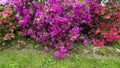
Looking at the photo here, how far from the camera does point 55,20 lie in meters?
5.88

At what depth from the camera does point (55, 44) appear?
6.03 m

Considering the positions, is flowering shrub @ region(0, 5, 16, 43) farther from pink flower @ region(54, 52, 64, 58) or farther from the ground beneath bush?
pink flower @ region(54, 52, 64, 58)

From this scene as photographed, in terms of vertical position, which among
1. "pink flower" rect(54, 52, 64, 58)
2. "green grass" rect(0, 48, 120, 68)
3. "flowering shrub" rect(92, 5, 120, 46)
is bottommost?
"green grass" rect(0, 48, 120, 68)

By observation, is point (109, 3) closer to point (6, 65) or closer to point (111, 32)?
point (111, 32)

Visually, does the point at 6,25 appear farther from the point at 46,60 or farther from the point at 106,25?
the point at 106,25

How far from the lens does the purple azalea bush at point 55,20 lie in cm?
591

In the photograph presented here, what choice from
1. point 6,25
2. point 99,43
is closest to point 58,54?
point 99,43

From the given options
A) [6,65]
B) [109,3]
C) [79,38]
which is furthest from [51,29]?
[109,3]

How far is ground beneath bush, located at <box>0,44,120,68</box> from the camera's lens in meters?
5.71

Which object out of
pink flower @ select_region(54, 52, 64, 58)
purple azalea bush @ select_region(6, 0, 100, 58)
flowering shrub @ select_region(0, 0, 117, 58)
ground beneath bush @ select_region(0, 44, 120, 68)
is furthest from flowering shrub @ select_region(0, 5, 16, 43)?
pink flower @ select_region(54, 52, 64, 58)

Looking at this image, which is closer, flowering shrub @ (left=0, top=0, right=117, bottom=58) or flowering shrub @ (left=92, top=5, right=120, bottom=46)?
flowering shrub @ (left=0, top=0, right=117, bottom=58)

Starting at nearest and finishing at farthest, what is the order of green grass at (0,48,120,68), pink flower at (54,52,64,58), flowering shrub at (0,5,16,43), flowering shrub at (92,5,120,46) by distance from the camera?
green grass at (0,48,120,68)
pink flower at (54,52,64,58)
flowering shrub at (0,5,16,43)
flowering shrub at (92,5,120,46)

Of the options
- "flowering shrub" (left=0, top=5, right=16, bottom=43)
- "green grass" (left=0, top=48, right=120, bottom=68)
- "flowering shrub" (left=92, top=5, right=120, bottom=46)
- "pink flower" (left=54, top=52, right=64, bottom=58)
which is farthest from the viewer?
"flowering shrub" (left=92, top=5, right=120, bottom=46)

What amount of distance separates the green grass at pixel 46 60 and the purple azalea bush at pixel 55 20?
0.63ft
